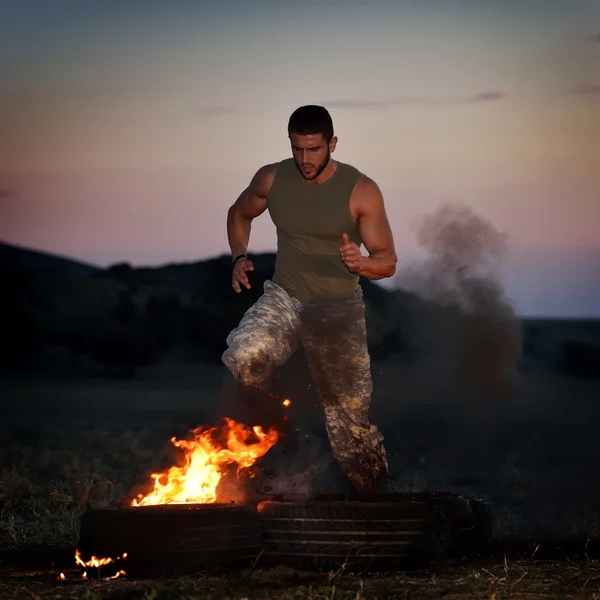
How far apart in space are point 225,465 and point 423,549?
181 centimetres

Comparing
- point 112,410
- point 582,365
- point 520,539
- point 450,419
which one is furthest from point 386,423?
point 582,365

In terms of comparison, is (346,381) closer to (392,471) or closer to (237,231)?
(237,231)

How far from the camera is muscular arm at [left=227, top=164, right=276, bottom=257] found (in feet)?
31.5

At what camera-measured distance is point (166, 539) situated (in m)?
7.62

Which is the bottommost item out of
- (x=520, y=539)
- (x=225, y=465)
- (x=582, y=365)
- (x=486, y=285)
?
(x=582, y=365)

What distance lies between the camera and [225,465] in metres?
9.17

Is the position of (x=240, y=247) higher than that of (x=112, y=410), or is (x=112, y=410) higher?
(x=240, y=247)

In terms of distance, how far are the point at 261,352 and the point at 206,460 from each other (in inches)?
36.6

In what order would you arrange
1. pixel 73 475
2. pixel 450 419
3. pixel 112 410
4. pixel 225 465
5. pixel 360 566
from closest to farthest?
pixel 360 566 < pixel 225 465 < pixel 73 475 < pixel 450 419 < pixel 112 410

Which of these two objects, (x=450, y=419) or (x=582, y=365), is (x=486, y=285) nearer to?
(x=450, y=419)

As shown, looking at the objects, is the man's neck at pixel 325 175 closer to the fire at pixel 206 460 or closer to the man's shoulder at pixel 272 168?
the man's shoulder at pixel 272 168

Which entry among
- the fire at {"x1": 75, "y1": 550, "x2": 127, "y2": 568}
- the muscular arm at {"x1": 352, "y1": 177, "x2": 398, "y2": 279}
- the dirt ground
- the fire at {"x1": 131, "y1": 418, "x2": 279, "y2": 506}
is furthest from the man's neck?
the fire at {"x1": 75, "y1": 550, "x2": 127, "y2": 568}

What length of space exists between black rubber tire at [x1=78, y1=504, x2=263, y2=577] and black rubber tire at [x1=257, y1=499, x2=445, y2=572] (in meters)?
0.30

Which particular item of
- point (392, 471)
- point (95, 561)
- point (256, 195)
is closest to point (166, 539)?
point (95, 561)
